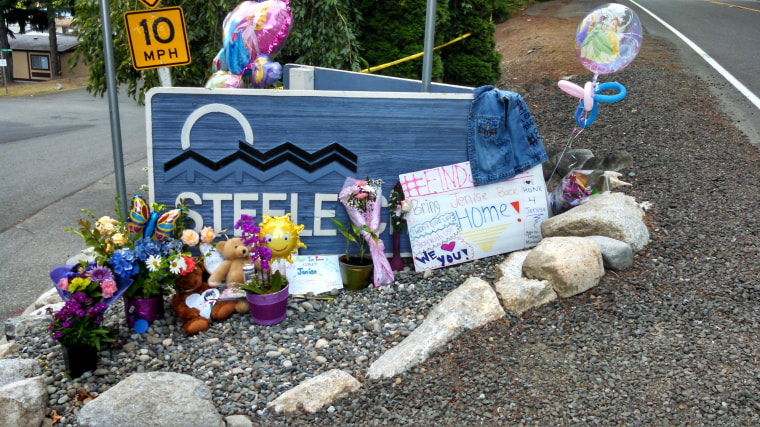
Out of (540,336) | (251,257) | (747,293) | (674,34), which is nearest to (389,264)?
(251,257)

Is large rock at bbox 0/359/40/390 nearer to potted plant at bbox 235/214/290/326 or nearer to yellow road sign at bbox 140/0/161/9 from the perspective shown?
potted plant at bbox 235/214/290/326

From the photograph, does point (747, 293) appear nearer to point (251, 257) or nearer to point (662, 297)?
point (662, 297)

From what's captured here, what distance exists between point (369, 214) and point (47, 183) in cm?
678

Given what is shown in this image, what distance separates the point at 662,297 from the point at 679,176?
88.6 inches

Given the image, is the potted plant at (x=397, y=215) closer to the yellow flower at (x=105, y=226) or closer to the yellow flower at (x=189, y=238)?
the yellow flower at (x=189, y=238)

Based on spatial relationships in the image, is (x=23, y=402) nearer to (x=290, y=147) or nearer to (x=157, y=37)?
(x=290, y=147)

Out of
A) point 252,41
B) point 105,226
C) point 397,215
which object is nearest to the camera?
point 105,226

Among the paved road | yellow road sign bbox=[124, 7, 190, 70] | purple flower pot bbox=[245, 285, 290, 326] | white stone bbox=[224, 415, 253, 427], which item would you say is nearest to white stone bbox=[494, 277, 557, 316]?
purple flower pot bbox=[245, 285, 290, 326]

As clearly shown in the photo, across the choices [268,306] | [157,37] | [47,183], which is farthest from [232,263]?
[47,183]

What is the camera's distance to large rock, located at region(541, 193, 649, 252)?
4.33 meters

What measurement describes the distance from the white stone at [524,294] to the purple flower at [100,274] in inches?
93.1

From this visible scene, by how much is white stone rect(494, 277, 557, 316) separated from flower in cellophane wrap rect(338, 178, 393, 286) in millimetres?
1022

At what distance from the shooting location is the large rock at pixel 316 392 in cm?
305

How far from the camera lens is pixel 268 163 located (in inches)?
177
